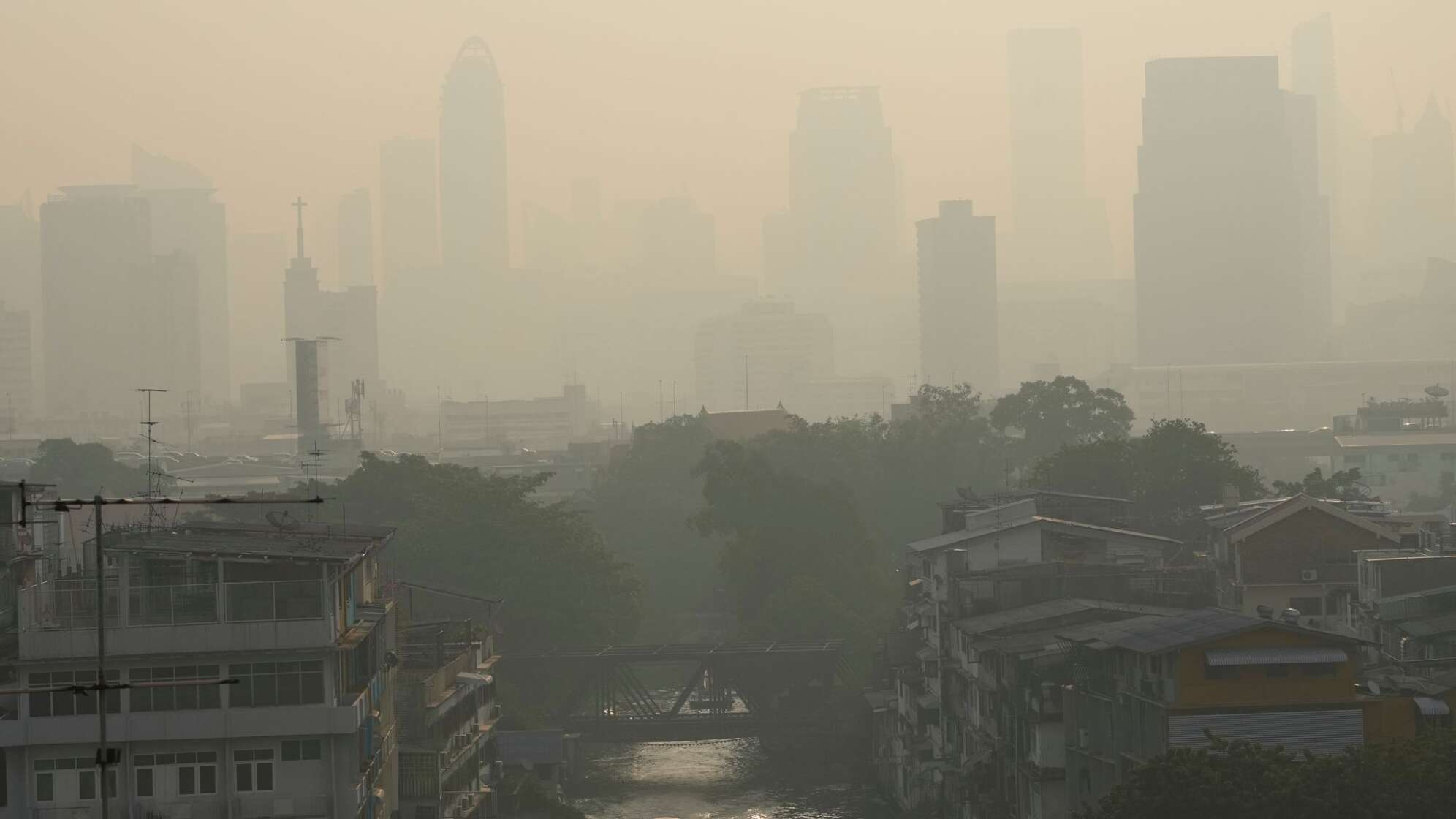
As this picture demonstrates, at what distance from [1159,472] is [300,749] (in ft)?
73.7

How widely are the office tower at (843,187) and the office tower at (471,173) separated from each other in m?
23.8

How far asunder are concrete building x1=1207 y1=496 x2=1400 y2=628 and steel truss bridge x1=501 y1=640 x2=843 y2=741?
25.3 ft

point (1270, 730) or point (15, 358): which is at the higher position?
point (15, 358)

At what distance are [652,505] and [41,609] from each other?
3779 centimetres

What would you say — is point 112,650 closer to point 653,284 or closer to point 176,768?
point 176,768

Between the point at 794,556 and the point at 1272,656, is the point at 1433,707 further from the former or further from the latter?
the point at 794,556

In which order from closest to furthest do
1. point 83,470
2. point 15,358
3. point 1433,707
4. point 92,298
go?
1. point 1433,707
2. point 83,470
3. point 15,358
4. point 92,298

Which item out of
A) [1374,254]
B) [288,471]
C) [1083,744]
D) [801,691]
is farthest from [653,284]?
[1083,744]

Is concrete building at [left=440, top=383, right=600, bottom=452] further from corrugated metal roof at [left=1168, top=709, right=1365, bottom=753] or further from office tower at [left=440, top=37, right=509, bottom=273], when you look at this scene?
corrugated metal roof at [left=1168, top=709, right=1365, bottom=753]

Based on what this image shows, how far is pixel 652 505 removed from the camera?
2007 inches

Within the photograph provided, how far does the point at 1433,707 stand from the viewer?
15602 mm

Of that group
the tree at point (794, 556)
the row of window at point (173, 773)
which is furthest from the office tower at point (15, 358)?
the row of window at point (173, 773)

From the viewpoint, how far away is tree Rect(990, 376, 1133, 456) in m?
52.0

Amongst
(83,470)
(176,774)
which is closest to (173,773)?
(176,774)
